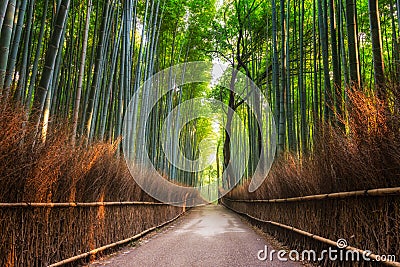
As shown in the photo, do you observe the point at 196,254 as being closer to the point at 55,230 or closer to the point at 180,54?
the point at 55,230

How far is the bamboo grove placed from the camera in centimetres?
364

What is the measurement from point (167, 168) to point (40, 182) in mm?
11018

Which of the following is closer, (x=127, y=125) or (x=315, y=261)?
(x=315, y=261)

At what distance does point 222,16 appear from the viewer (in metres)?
15.0

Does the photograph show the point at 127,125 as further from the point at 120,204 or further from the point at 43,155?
the point at 43,155

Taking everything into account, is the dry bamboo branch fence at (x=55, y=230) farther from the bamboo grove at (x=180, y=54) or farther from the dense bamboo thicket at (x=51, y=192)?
the bamboo grove at (x=180, y=54)

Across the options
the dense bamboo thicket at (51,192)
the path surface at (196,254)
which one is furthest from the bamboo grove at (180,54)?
the path surface at (196,254)

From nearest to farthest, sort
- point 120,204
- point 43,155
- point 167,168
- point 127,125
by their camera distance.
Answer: point 43,155
point 120,204
point 127,125
point 167,168

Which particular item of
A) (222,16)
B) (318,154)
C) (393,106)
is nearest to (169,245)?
(318,154)

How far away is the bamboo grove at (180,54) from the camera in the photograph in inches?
143

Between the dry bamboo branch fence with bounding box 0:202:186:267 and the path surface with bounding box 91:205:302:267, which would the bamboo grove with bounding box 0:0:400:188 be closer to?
the dry bamboo branch fence with bounding box 0:202:186:267

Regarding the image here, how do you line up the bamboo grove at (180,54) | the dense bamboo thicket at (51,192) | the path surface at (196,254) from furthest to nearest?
the path surface at (196,254)
the bamboo grove at (180,54)
the dense bamboo thicket at (51,192)

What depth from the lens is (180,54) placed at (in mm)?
13211

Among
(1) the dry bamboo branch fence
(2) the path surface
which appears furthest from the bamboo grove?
(2) the path surface
